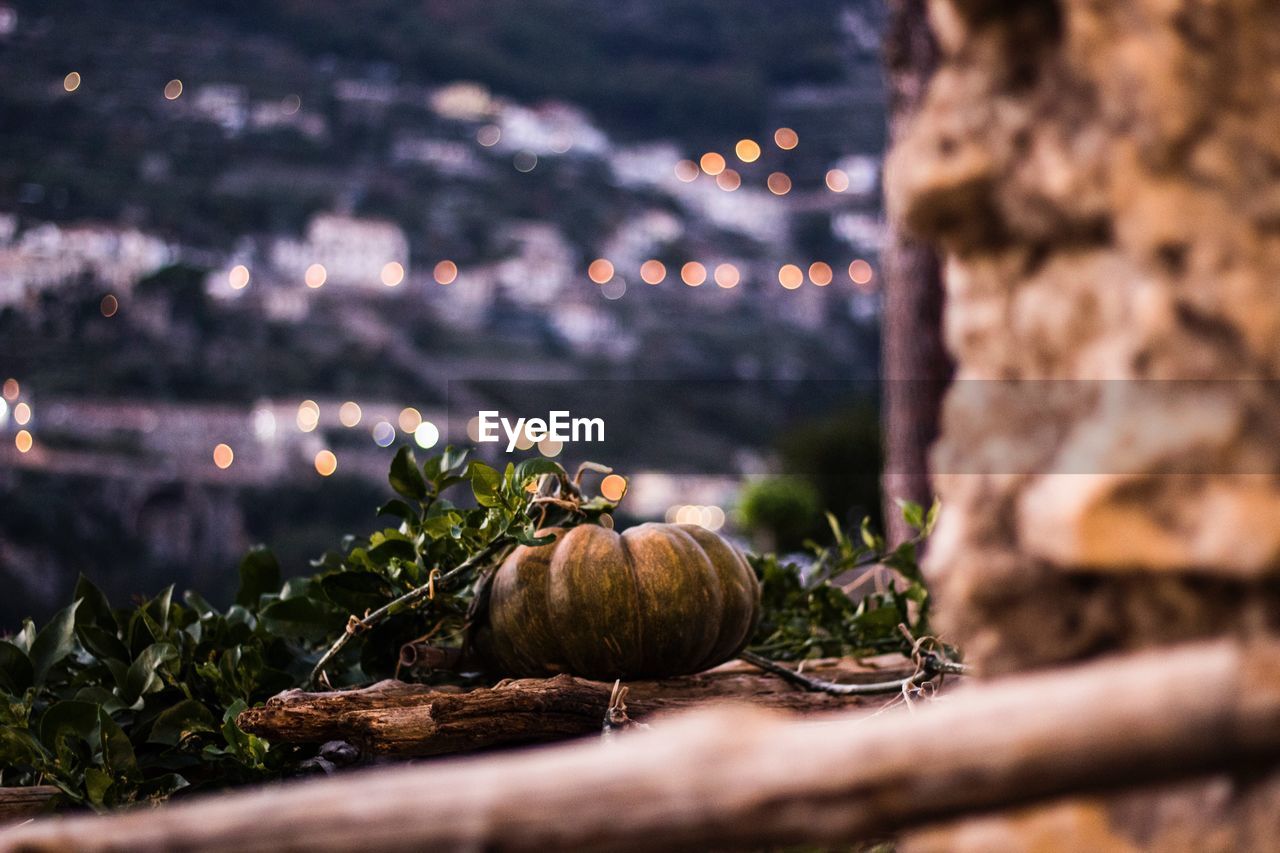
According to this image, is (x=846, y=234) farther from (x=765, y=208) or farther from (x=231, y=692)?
(x=231, y=692)

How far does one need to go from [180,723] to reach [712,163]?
51.2 meters

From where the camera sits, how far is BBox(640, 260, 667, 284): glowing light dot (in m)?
41.6

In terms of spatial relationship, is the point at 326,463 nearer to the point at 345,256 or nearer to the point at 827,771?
the point at 345,256

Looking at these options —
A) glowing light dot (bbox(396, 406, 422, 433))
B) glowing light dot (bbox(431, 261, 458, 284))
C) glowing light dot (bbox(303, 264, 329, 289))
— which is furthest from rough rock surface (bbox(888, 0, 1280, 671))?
glowing light dot (bbox(431, 261, 458, 284))

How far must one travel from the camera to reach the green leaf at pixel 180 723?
1.24 metres

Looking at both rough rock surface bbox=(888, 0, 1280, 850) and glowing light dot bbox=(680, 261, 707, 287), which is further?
glowing light dot bbox=(680, 261, 707, 287)

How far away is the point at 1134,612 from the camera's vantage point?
0.57 metres

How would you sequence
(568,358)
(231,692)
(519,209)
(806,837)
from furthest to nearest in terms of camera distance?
(519,209) → (568,358) → (231,692) → (806,837)

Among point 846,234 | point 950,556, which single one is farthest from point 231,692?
point 846,234

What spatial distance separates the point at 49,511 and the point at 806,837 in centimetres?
2206

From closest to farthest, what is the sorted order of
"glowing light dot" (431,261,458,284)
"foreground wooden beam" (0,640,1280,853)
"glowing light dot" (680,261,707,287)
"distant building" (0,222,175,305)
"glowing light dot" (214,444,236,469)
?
"foreground wooden beam" (0,640,1280,853), "distant building" (0,222,175,305), "glowing light dot" (214,444,236,469), "glowing light dot" (431,261,458,284), "glowing light dot" (680,261,707,287)

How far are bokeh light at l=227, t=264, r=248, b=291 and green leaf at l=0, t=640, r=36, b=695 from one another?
32.6 m

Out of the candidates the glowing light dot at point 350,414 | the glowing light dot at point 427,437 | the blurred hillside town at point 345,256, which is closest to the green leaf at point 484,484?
the glowing light dot at point 427,437

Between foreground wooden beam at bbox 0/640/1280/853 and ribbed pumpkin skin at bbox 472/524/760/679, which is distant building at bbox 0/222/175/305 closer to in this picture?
ribbed pumpkin skin at bbox 472/524/760/679
